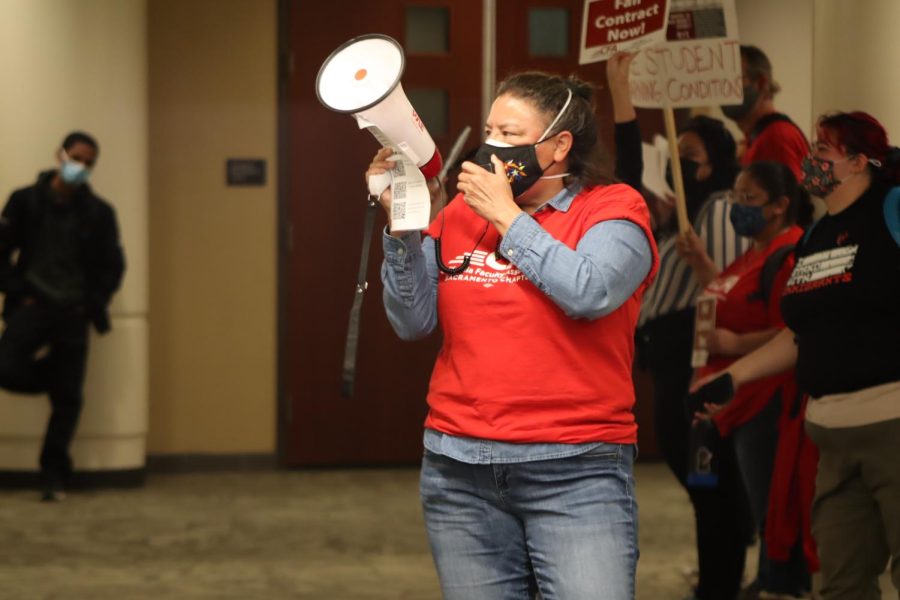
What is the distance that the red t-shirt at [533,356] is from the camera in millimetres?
2318

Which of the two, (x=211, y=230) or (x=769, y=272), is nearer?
(x=769, y=272)

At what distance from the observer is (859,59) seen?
13.0 feet

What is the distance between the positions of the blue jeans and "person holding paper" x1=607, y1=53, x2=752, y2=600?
6.26 feet

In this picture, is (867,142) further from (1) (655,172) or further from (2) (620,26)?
(1) (655,172)

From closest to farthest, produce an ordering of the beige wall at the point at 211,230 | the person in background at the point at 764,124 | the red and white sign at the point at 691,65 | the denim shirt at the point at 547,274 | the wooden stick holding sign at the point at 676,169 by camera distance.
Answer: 1. the denim shirt at the point at 547,274
2. the wooden stick holding sign at the point at 676,169
3. the red and white sign at the point at 691,65
4. the person in background at the point at 764,124
5. the beige wall at the point at 211,230

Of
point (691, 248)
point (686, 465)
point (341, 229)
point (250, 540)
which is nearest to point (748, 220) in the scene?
point (691, 248)

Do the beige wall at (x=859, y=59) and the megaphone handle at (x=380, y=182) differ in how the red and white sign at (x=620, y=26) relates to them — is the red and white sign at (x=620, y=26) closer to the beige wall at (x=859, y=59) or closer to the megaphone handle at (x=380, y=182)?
the beige wall at (x=859, y=59)

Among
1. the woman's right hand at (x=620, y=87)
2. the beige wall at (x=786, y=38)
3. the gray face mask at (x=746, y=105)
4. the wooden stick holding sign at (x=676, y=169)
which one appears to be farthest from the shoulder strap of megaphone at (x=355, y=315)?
the beige wall at (x=786, y=38)

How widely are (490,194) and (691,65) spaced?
185 centimetres

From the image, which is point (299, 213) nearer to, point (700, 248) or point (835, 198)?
point (700, 248)

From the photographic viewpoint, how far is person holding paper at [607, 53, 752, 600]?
424cm

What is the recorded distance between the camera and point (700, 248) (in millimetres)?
4199

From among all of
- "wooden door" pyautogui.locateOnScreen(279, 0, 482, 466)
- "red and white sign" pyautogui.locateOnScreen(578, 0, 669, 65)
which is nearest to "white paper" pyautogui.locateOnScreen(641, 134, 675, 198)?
"red and white sign" pyautogui.locateOnScreen(578, 0, 669, 65)

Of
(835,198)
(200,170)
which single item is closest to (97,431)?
(200,170)
